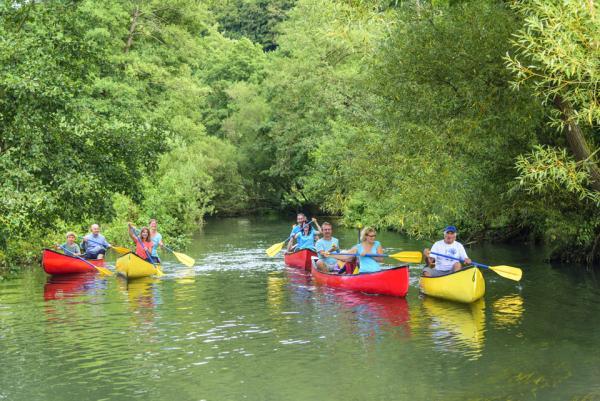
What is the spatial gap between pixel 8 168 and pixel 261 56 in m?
53.1

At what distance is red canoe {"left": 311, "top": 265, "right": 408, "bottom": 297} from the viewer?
16.5m

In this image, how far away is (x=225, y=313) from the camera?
15.4 m

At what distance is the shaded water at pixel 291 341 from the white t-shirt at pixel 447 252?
0.78 metres

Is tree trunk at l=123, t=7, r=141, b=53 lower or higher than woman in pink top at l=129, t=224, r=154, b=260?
higher

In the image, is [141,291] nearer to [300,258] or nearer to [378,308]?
[300,258]

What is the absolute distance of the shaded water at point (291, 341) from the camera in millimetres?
9875

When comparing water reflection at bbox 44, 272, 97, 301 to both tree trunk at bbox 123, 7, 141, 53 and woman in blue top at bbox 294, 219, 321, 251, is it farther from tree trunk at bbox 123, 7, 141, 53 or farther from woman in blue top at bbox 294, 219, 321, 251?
tree trunk at bbox 123, 7, 141, 53

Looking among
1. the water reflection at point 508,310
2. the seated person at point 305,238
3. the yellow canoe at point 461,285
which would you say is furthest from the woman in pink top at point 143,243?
the water reflection at point 508,310

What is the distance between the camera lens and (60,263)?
21.4 m

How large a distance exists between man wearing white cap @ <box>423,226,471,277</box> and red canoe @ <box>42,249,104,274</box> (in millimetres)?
9493

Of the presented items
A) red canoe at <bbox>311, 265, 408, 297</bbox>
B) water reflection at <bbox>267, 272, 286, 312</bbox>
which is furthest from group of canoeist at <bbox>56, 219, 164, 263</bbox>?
red canoe at <bbox>311, 265, 408, 297</bbox>

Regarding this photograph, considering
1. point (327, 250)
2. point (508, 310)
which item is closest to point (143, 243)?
point (327, 250)

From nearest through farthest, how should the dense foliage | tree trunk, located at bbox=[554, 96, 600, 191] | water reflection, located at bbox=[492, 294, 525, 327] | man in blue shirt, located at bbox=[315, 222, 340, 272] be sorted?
1. the dense foliage
2. tree trunk, located at bbox=[554, 96, 600, 191]
3. water reflection, located at bbox=[492, 294, 525, 327]
4. man in blue shirt, located at bbox=[315, 222, 340, 272]

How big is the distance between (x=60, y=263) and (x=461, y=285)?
424 inches
